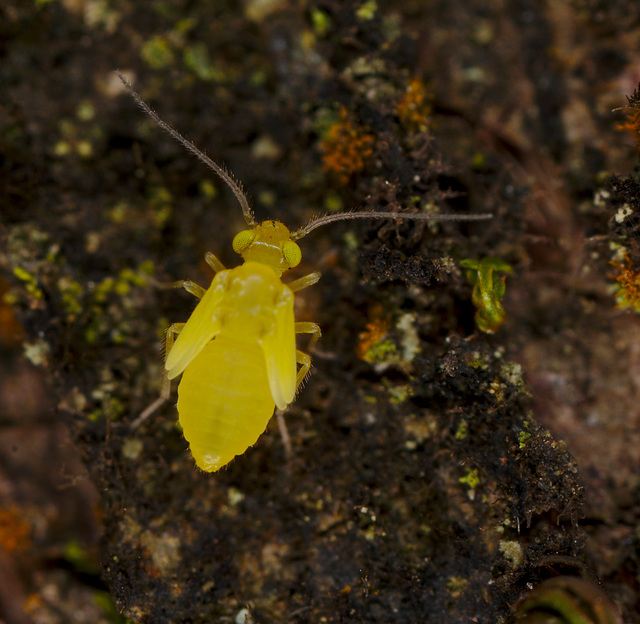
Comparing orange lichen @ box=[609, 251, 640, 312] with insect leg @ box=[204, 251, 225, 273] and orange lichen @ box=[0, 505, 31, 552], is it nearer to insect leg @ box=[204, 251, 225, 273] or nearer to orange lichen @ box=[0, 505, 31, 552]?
insect leg @ box=[204, 251, 225, 273]

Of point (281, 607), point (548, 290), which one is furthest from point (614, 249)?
point (281, 607)

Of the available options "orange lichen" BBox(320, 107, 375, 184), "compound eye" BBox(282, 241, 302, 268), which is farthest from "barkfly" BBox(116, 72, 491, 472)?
"orange lichen" BBox(320, 107, 375, 184)

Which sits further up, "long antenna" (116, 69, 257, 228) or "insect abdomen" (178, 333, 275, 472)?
"long antenna" (116, 69, 257, 228)

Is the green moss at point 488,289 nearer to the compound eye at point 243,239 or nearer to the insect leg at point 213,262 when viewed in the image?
the compound eye at point 243,239

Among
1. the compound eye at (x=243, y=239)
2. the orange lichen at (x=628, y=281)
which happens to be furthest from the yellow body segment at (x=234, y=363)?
the orange lichen at (x=628, y=281)

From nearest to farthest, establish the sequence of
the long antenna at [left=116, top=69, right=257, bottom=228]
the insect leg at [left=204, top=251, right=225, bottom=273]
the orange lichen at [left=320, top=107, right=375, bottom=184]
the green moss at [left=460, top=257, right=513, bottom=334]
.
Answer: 1. the long antenna at [left=116, top=69, right=257, bottom=228]
2. the green moss at [left=460, top=257, right=513, bottom=334]
3. the insect leg at [left=204, top=251, right=225, bottom=273]
4. the orange lichen at [left=320, top=107, right=375, bottom=184]

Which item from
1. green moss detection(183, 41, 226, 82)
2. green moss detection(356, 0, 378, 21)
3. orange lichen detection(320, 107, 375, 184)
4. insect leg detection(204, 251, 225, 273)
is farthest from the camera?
green moss detection(183, 41, 226, 82)
